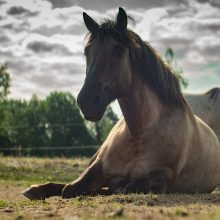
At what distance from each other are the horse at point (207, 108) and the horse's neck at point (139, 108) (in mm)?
5642

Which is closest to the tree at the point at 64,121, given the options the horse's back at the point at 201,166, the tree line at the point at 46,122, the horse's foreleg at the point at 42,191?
the tree line at the point at 46,122

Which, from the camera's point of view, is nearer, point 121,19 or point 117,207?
point 117,207

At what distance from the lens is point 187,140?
6.91 m

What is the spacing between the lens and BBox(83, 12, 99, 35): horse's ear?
631cm

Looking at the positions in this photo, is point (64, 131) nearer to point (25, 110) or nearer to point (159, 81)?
point (25, 110)

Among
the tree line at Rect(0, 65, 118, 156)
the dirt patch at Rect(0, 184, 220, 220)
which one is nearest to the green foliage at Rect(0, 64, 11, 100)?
the tree line at Rect(0, 65, 118, 156)

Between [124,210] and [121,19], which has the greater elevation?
[121,19]

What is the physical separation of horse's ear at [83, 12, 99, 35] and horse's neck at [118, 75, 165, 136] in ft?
2.83

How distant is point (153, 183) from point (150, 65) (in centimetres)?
157

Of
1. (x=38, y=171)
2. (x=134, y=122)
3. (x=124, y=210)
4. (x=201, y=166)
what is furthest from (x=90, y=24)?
(x=38, y=171)

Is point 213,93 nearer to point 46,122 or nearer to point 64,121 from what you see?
point 64,121

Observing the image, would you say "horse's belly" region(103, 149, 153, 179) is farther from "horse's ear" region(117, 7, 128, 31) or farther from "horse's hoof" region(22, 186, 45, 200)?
Answer: "horse's ear" region(117, 7, 128, 31)

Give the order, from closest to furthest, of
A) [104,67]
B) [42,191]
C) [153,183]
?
1. [104,67]
2. [153,183]
3. [42,191]

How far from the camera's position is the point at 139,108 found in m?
6.58
